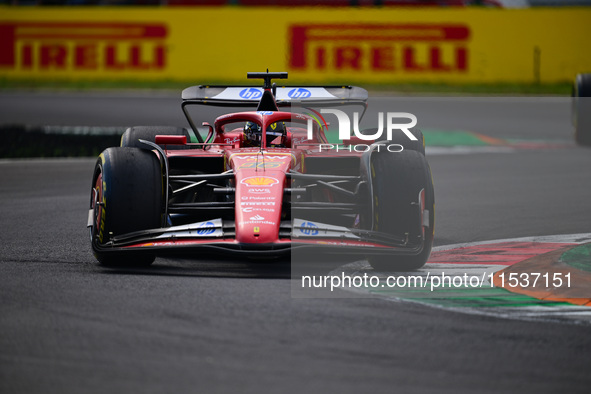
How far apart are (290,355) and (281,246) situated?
176cm

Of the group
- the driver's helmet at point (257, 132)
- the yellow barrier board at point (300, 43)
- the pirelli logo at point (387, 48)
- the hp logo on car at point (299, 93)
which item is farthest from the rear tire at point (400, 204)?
the pirelli logo at point (387, 48)

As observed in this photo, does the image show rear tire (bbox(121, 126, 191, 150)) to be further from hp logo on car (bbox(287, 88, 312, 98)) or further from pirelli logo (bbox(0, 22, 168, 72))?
pirelli logo (bbox(0, 22, 168, 72))

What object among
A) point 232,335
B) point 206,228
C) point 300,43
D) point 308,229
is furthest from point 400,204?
point 300,43

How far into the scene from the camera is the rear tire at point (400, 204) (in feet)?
24.0

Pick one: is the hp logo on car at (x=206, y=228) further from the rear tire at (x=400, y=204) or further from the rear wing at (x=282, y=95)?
the rear wing at (x=282, y=95)

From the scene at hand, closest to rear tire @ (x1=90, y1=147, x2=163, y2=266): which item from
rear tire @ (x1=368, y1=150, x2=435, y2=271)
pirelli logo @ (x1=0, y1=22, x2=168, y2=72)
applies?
rear tire @ (x1=368, y1=150, x2=435, y2=271)

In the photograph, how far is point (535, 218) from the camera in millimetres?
10062

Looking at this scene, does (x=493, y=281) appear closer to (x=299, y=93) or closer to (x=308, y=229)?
(x=308, y=229)

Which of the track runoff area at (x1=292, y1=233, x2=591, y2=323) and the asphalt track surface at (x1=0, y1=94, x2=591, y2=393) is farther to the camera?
the track runoff area at (x1=292, y1=233, x2=591, y2=323)

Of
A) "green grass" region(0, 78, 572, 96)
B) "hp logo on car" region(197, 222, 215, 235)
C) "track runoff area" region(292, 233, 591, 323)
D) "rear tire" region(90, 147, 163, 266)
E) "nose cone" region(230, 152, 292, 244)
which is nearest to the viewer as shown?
"track runoff area" region(292, 233, 591, 323)

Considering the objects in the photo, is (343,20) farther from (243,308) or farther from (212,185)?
(243,308)

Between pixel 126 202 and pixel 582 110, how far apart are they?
440 inches

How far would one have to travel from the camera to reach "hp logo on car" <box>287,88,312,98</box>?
9466 millimetres

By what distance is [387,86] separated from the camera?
87.7ft
